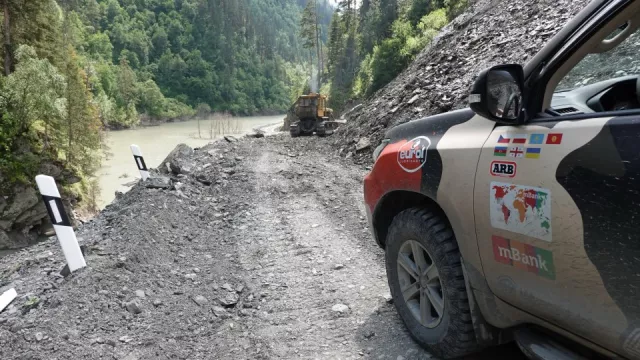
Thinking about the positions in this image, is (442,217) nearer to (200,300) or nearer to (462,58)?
(200,300)

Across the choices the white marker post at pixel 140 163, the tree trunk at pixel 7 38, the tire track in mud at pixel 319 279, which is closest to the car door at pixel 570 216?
the tire track in mud at pixel 319 279

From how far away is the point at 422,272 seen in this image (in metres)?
2.44

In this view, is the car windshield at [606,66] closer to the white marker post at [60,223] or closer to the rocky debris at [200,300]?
the rocky debris at [200,300]

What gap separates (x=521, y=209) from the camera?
1649 mm

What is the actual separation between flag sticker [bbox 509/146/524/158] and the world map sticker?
132 mm

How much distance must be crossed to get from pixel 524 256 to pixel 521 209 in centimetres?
21

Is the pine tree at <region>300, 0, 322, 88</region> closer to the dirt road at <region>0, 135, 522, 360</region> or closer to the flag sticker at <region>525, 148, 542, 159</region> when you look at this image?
the dirt road at <region>0, 135, 522, 360</region>

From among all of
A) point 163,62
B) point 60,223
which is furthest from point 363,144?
point 163,62

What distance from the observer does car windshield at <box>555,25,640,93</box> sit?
1.81 metres

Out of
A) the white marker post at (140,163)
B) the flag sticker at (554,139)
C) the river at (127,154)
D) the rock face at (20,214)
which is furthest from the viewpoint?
the river at (127,154)

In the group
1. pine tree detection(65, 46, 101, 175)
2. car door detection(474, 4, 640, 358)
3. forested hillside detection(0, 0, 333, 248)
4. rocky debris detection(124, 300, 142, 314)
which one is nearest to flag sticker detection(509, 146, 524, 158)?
car door detection(474, 4, 640, 358)

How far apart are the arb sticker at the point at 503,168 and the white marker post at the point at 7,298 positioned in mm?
3922

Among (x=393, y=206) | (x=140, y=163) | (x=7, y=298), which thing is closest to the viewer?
(x=393, y=206)

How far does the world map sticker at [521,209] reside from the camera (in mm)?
1562
